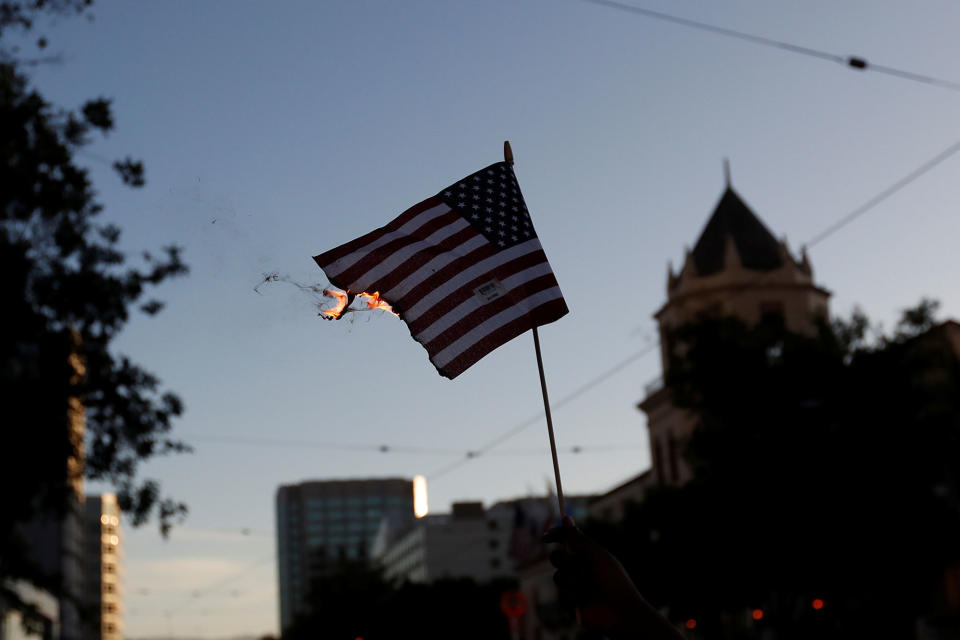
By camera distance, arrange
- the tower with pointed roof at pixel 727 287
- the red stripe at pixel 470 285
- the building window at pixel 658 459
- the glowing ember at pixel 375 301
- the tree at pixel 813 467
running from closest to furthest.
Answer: the red stripe at pixel 470 285
the glowing ember at pixel 375 301
the tree at pixel 813 467
the tower with pointed roof at pixel 727 287
the building window at pixel 658 459

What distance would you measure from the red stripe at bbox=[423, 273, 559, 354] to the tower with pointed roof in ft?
181

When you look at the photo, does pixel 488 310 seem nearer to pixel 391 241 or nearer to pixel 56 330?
pixel 391 241

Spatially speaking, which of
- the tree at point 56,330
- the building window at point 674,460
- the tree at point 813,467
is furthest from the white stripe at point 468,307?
the building window at point 674,460

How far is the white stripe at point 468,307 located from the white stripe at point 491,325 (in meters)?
0.10

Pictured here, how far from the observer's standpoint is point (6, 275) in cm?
1977

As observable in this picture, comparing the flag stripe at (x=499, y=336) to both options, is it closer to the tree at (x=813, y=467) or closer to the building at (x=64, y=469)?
the building at (x=64, y=469)

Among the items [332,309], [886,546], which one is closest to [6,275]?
[332,309]

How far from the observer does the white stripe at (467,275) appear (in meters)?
6.97

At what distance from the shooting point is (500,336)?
22.3 ft

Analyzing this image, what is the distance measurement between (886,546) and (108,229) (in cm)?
2370

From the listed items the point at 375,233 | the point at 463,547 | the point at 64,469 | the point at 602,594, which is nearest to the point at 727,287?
the point at 64,469

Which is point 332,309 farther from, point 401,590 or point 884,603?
point 401,590

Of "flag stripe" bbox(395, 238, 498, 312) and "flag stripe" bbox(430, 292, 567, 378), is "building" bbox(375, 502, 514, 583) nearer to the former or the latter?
"flag stripe" bbox(395, 238, 498, 312)

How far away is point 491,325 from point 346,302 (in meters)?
0.83
